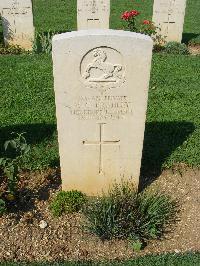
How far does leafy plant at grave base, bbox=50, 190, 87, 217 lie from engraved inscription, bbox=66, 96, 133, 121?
990 millimetres

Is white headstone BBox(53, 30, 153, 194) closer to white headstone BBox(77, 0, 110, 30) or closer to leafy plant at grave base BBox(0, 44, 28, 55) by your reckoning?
leafy plant at grave base BBox(0, 44, 28, 55)

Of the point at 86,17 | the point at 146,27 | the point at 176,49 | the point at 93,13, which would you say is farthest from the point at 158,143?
the point at 146,27

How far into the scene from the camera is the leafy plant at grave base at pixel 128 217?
432 cm

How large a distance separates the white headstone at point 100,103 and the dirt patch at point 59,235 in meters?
0.49

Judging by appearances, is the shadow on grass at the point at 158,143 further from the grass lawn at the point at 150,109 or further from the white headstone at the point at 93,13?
the white headstone at the point at 93,13

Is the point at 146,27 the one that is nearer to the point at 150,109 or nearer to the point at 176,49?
the point at 176,49

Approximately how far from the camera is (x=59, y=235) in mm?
4508

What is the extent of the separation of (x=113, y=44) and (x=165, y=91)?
14.0 ft

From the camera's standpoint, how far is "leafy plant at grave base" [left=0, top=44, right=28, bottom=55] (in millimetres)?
10734

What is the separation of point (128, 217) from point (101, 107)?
1244mm

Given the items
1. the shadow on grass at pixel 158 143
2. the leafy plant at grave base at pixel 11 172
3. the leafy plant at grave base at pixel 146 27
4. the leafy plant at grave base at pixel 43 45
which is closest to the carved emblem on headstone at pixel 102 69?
the leafy plant at grave base at pixel 11 172

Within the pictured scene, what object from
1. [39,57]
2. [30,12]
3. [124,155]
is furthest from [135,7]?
[124,155]

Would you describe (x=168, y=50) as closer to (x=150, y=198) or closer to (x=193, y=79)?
(x=193, y=79)

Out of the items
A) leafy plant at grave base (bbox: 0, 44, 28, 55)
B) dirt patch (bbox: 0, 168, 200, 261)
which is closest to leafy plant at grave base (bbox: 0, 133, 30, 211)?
dirt patch (bbox: 0, 168, 200, 261)
